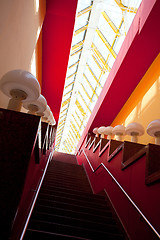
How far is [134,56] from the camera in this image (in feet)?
19.5

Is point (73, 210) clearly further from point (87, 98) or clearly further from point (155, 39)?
point (87, 98)

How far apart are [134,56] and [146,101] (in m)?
1.33

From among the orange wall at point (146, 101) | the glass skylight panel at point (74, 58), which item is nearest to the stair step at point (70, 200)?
the orange wall at point (146, 101)

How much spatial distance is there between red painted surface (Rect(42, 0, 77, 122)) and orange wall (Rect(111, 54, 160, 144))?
2.77 metres

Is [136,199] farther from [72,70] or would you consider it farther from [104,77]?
[72,70]

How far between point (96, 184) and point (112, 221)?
2.22 meters

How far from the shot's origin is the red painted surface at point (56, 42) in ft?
19.6

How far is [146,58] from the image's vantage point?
5.93 metres

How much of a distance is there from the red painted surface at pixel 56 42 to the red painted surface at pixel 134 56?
70.7 inches

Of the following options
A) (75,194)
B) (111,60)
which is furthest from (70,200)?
(111,60)

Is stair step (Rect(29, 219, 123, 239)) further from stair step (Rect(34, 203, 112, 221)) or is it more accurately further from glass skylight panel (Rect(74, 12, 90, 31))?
glass skylight panel (Rect(74, 12, 90, 31))

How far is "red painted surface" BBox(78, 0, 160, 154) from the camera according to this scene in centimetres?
490

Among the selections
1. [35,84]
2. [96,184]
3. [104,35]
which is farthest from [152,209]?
[104,35]

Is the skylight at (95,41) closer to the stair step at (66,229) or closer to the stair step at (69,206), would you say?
the stair step at (69,206)
